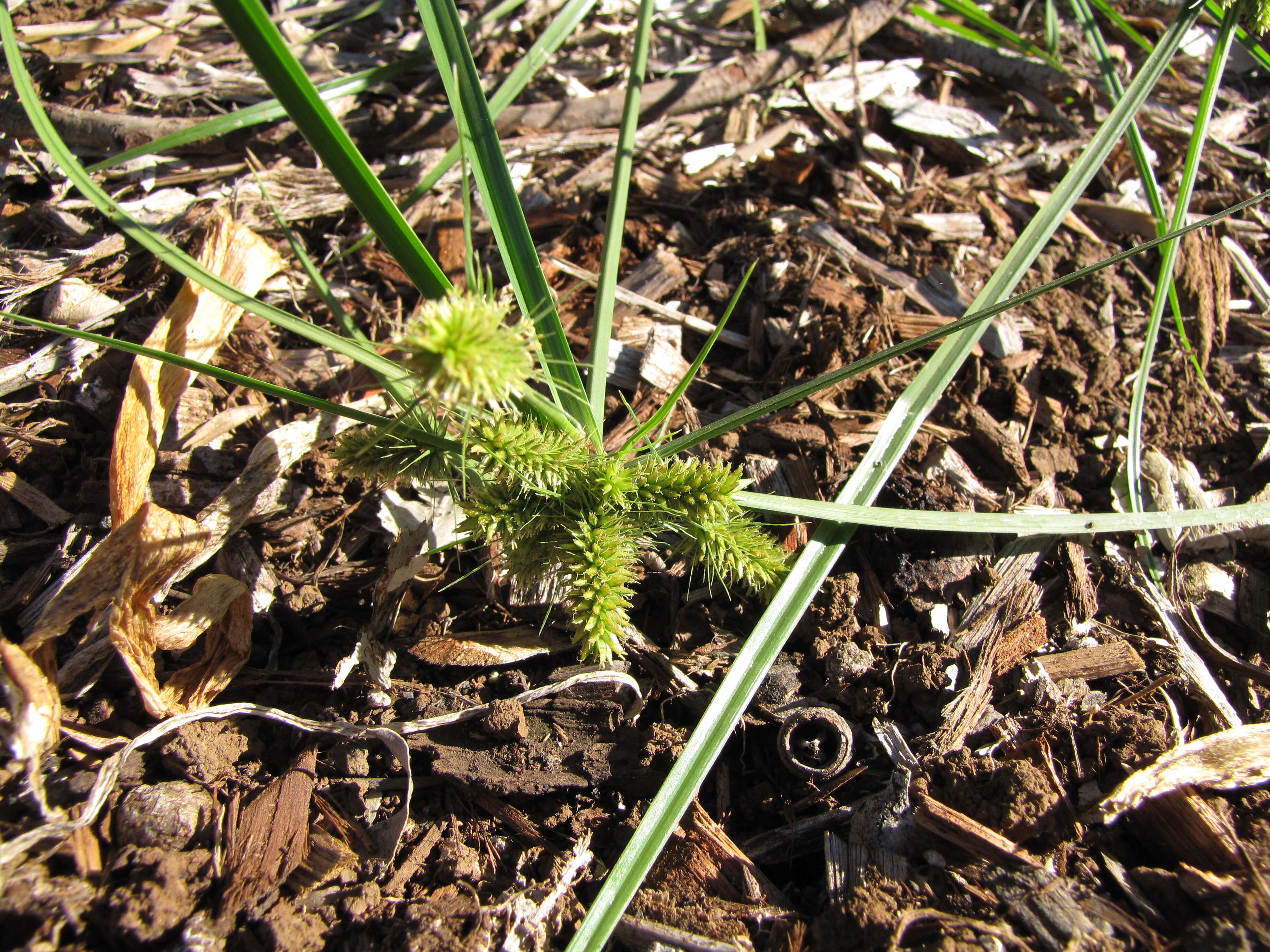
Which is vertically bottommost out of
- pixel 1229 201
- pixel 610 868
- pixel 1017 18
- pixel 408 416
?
pixel 610 868

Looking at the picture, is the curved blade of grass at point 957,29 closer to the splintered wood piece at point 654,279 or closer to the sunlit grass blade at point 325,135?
the splintered wood piece at point 654,279

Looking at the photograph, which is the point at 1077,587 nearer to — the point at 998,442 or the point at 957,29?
the point at 998,442

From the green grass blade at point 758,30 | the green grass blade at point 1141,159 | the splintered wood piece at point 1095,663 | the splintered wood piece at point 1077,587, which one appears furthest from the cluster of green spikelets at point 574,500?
the green grass blade at point 758,30

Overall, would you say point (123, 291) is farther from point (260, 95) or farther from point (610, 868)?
point (610, 868)

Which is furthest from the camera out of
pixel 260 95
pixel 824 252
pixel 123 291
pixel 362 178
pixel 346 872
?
pixel 260 95

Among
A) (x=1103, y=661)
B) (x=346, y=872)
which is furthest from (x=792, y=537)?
(x=346, y=872)

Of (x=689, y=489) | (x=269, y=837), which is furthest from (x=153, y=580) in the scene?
(x=689, y=489)

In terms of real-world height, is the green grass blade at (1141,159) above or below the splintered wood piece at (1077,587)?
above
